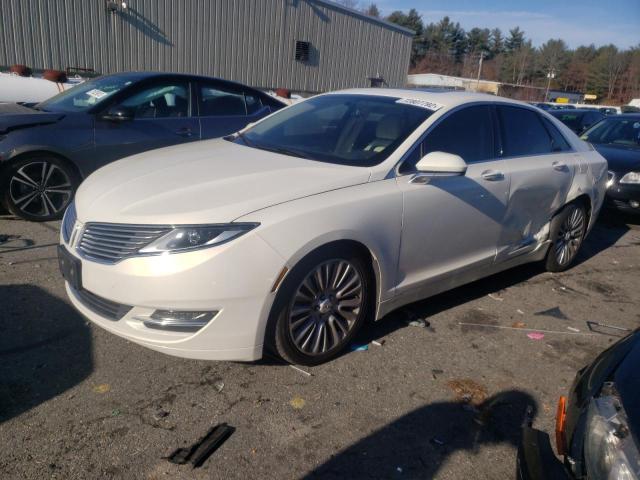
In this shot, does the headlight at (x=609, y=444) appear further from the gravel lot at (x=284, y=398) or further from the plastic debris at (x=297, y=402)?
the plastic debris at (x=297, y=402)

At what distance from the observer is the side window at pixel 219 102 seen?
6477 mm

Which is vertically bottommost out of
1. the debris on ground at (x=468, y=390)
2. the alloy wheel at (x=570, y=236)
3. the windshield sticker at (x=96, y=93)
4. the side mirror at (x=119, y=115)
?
the debris on ground at (x=468, y=390)

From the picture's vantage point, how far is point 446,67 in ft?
323

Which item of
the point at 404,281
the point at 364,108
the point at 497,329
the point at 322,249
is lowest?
the point at 497,329

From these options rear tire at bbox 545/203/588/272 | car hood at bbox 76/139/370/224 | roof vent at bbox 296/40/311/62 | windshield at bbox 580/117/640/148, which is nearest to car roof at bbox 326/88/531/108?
car hood at bbox 76/139/370/224

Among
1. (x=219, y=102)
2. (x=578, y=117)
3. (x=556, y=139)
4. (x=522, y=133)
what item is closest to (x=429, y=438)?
(x=522, y=133)

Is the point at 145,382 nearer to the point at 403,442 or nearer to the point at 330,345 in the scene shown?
the point at 330,345

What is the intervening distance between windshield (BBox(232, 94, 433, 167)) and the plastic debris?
147cm

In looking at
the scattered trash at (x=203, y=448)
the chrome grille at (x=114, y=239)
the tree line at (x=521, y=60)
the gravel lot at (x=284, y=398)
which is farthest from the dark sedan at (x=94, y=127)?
the tree line at (x=521, y=60)

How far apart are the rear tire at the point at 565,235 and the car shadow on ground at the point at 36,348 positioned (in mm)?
4034

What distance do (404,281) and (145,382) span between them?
5.63ft

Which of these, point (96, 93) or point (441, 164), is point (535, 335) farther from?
point (96, 93)

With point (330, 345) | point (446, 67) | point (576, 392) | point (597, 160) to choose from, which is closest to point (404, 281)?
point (330, 345)

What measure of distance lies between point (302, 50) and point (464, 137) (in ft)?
65.8
